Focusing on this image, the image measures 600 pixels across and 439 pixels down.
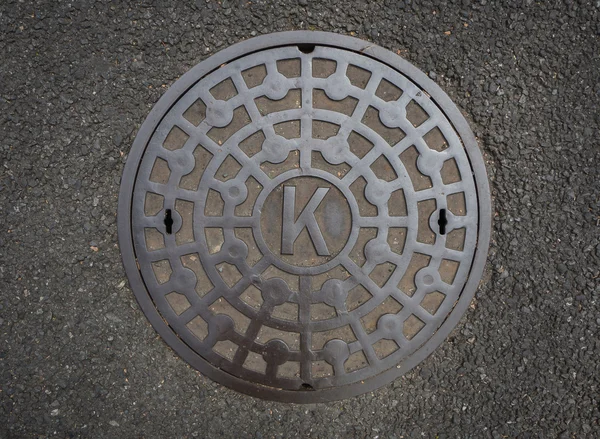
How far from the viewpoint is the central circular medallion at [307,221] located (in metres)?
1.91

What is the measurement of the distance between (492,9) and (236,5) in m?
0.96

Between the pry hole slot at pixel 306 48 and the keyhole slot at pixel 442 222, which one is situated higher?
the pry hole slot at pixel 306 48

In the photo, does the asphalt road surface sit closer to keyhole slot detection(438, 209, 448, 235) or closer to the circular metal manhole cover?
the circular metal manhole cover

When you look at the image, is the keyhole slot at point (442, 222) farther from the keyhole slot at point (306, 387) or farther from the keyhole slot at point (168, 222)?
the keyhole slot at point (168, 222)

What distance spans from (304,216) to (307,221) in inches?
0.8

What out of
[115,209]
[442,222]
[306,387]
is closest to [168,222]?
[115,209]

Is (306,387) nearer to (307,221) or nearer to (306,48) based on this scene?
(307,221)

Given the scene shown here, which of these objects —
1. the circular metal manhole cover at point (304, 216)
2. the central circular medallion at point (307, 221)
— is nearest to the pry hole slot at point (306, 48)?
the circular metal manhole cover at point (304, 216)

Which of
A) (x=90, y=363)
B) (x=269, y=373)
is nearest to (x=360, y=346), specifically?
(x=269, y=373)

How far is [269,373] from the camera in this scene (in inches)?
75.7

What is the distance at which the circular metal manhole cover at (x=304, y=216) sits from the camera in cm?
190

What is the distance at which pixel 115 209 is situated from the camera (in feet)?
6.39

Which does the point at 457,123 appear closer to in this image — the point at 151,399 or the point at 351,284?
the point at 351,284

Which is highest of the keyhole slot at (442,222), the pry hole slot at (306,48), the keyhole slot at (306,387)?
the pry hole slot at (306,48)
